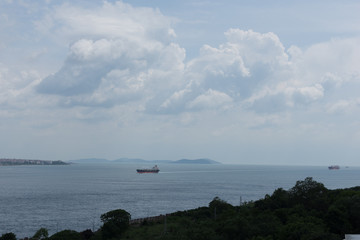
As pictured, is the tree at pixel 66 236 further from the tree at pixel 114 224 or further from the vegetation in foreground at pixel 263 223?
A: the tree at pixel 114 224

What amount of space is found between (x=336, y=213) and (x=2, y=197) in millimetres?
89117

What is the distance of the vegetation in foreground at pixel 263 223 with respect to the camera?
36250 mm

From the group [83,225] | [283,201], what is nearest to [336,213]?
[283,201]

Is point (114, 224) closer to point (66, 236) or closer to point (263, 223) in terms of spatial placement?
point (66, 236)

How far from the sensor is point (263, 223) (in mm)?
40938

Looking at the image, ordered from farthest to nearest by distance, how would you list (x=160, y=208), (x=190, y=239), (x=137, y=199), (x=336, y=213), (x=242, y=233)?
(x=137, y=199) → (x=160, y=208) → (x=336, y=213) → (x=242, y=233) → (x=190, y=239)

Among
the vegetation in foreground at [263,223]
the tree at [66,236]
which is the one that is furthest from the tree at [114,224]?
the tree at [66,236]

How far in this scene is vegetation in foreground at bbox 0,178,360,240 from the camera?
36.2 metres

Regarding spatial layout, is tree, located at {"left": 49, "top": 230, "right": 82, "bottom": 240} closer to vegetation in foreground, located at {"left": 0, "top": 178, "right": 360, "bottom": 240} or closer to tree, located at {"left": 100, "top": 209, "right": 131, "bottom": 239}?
vegetation in foreground, located at {"left": 0, "top": 178, "right": 360, "bottom": 240}

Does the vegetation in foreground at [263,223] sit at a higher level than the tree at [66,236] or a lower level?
higher

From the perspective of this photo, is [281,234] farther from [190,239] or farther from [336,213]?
→ [336,213]

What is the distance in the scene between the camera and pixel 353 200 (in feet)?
161

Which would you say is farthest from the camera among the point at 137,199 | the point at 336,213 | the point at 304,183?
the point at 137,199

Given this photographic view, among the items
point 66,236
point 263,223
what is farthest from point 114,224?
point 263,223
